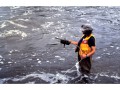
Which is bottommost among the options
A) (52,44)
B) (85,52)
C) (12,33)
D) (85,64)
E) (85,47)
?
(52,44)

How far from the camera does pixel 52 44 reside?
397 inches

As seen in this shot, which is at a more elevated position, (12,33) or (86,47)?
(86,47)

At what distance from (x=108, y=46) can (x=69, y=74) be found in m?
3.11

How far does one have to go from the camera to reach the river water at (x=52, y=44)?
7152 millimetres

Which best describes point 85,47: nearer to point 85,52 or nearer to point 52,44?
point 85,52

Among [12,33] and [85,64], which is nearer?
[85,64]

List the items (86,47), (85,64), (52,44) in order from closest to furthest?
(86,47) < (85,64) < (52,44)

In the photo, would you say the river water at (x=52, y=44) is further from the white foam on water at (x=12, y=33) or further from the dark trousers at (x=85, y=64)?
the dark trousers at (x=85, y=64)

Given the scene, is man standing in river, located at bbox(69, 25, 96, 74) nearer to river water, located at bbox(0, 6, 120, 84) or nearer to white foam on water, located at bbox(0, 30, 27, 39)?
river water, located at bbox(0, 6, 120, 84)

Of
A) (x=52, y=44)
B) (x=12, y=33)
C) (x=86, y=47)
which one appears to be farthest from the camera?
(x=12, y=33)

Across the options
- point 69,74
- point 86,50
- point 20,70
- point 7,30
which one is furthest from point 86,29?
point 7,30

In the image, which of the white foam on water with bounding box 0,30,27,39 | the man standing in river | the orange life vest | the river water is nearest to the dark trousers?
the man standing in river

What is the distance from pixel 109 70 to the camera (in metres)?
7.47

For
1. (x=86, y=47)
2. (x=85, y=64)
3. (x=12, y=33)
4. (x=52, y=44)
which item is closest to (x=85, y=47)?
(x=86, y=47)
